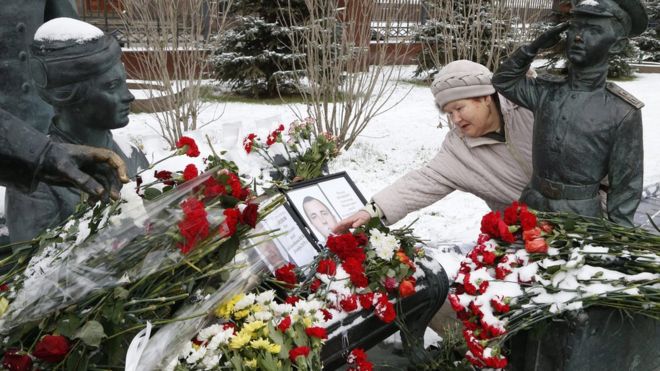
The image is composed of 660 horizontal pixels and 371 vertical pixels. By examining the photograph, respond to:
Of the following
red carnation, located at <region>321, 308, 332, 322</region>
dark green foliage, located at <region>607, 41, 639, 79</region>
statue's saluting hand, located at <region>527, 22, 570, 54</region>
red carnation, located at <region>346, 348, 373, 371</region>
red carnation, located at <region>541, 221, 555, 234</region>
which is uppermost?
statue's saluting hand, located at <region>527, 22, 570, 54</region>

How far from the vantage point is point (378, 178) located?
7008mm

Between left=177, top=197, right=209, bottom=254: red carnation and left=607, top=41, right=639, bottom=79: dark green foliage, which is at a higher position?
left=177, top=197, right=209, bottom=254: red carnation

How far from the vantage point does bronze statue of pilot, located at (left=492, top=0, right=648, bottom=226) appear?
Result: 89.2 inches

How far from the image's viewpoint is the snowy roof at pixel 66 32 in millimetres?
1992

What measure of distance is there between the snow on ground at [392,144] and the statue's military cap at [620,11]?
1549mm

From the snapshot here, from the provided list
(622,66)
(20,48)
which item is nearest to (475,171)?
(20,48)

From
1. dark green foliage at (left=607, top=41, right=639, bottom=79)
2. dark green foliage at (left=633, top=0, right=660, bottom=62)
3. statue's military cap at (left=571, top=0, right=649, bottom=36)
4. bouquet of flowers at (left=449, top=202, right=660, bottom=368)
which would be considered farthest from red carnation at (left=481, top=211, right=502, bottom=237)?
dark green foliage at (left=633, top=0, right=660, bottom=62)

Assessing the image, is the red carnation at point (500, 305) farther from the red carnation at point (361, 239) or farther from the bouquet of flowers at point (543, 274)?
the red carnation at point (361, 239)

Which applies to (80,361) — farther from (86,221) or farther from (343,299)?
(343,299)

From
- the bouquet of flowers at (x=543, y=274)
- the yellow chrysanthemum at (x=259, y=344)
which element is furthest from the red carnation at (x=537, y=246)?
the yellow chrysanthemum at (x=259, y=344)

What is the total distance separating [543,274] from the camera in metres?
2.16

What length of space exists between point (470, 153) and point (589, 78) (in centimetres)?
69

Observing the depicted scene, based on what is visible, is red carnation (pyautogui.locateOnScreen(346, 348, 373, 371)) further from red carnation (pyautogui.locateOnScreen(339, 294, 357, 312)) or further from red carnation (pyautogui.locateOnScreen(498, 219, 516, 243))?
red carnation (pyautogui.locateOnScreen(498, 219, 516, 243))

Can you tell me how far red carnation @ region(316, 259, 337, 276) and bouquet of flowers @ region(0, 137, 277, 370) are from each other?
593mm
